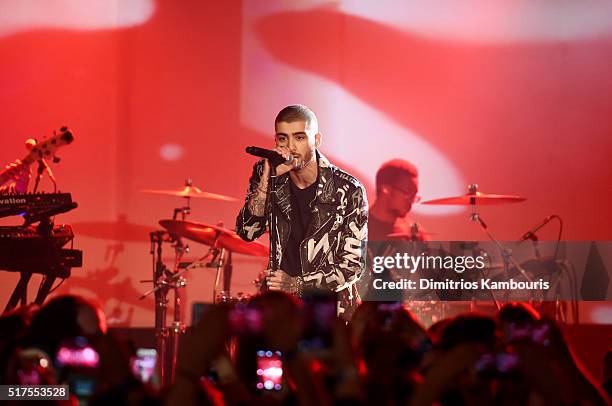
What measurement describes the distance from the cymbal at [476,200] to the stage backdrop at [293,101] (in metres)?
0.59

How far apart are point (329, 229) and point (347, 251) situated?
0.12 m

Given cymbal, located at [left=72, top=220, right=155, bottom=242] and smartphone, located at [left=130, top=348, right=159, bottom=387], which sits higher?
cymbal, located at [left=72, top=220, right=155, bottom=242]

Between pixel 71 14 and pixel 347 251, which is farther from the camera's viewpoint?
pixel 71 14

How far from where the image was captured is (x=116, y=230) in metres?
7.93

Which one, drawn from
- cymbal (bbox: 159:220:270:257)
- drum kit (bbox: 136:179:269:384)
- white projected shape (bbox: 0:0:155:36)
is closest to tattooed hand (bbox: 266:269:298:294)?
drum kit (bbox: 136:179:269:384)

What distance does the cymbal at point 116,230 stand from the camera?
310 inches

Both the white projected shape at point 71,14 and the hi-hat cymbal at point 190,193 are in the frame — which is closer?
the hi-hat cymbal at point 190,193

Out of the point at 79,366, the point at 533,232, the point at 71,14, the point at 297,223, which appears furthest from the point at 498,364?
the point at 71,14

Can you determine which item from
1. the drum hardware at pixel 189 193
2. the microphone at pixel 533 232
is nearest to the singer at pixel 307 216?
the drum hardware at pixel 189 193

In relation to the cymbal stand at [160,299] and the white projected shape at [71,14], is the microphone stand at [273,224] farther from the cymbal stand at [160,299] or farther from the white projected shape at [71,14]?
the white projected shape at [71,14]

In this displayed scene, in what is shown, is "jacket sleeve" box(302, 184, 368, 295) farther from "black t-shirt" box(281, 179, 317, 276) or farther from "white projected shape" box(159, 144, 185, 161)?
"white projected shape" box(159, 144, 185, 161)

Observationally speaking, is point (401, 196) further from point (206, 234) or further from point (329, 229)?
point (329, 229)

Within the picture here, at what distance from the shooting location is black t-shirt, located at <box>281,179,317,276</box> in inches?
145

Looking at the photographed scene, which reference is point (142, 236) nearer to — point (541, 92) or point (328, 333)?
point (541, 92)
